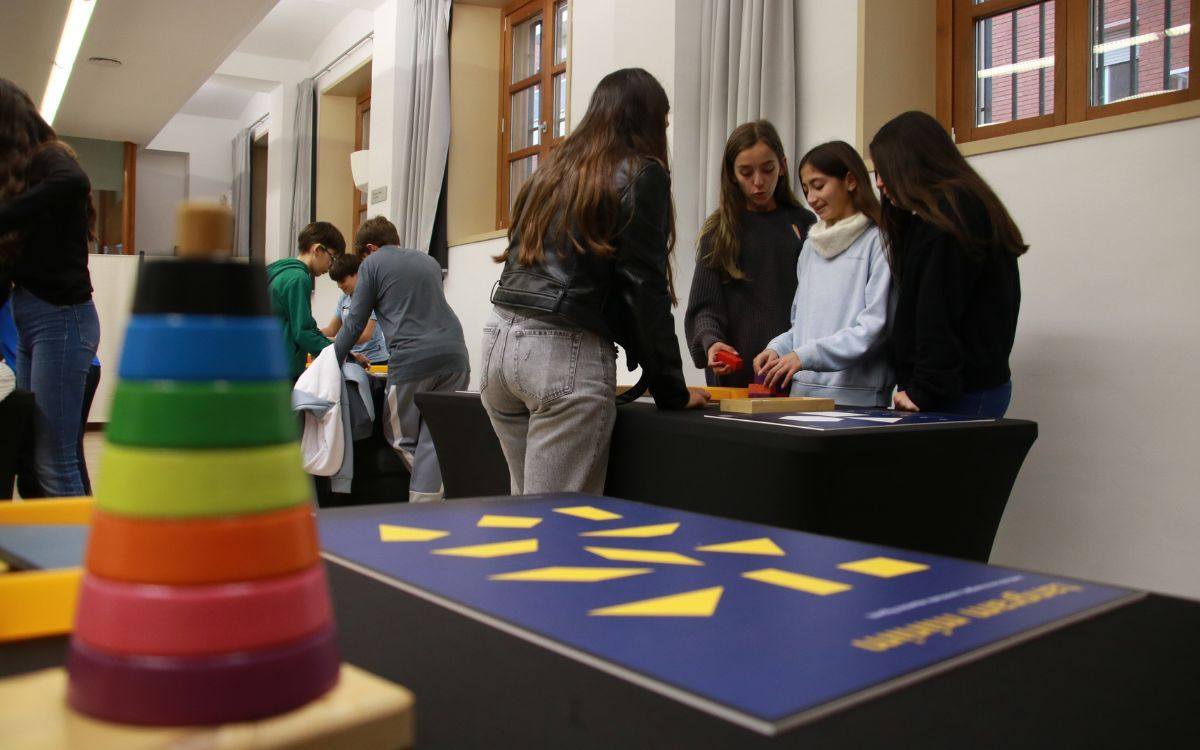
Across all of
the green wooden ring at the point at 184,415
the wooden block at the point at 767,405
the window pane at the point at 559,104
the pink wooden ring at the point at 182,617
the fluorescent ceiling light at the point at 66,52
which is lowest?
the pink wooden ring at the point at 182,617

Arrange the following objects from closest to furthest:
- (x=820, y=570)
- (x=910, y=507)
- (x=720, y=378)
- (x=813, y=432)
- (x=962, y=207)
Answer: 1. (x=820, y=570)
2. (x=813, y=432)
3. (x=910, y=507)
4. (x=962, y=207)
5. (x=720, y=378)

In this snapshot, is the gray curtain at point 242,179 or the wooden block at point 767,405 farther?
the gray curtain at point 242,179

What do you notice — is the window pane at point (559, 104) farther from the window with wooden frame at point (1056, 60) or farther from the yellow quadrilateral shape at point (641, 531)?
the yellow quadrilateral shape at point (641, 531)

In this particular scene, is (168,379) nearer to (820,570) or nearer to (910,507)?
(820,570)

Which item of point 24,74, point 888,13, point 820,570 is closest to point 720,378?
point 888,13

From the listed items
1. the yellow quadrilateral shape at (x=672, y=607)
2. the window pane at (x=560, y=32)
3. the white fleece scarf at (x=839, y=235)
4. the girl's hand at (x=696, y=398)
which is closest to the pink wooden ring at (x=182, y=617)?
the yellow quadrilateral shape at (x=672, y=607)

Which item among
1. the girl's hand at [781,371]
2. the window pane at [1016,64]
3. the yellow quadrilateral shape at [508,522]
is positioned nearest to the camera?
the yellow quadrilateral shape at [508,522]

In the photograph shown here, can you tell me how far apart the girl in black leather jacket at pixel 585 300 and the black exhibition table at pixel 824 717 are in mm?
1199

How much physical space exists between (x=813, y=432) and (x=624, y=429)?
494mm

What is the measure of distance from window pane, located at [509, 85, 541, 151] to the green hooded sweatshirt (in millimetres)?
2297

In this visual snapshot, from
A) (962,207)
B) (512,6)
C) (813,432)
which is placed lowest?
(813,432)

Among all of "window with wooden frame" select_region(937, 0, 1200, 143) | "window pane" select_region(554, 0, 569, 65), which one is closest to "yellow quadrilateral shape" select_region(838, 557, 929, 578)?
"window with wooden frame" select_region(937, 0, 1200, 143)

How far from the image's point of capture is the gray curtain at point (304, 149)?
8.43 meters

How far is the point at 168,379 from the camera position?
13.6 inches
